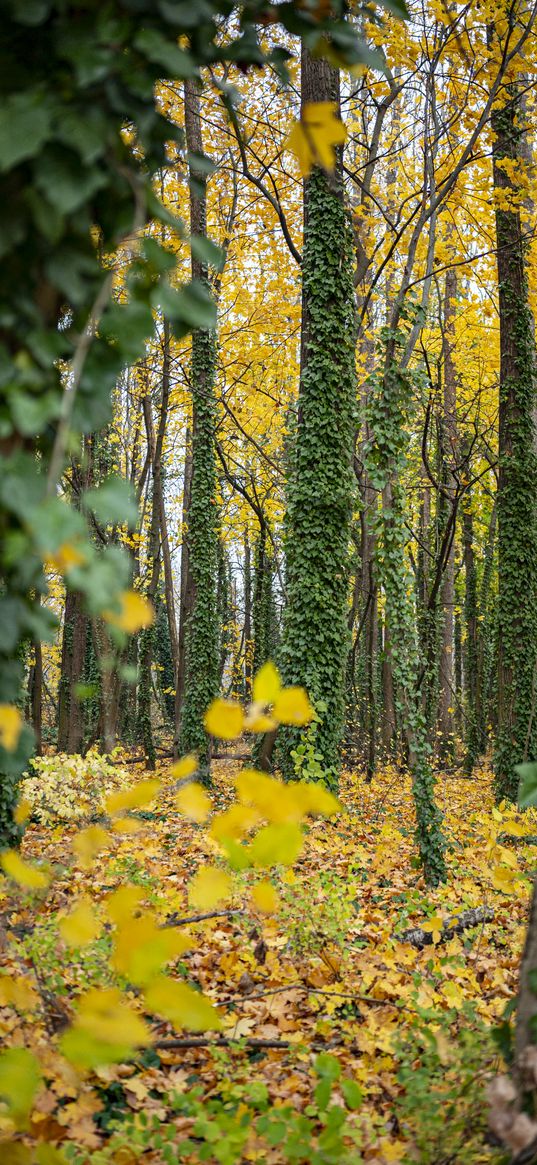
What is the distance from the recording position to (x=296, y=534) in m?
8.54

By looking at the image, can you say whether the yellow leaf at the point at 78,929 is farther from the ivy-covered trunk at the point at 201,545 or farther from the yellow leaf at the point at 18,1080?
the ivy-covered trunk at the point at 201,545

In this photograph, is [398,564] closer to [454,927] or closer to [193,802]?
[454,927]

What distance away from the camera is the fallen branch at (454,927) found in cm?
427

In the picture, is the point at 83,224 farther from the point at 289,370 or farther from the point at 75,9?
the point at 289,370

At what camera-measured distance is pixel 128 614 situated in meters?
1.10

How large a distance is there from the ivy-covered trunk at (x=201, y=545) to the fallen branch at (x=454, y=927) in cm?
735

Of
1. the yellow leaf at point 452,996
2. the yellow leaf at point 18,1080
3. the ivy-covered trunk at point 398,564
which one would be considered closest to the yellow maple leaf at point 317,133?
the yellow leaf at point 18,1080

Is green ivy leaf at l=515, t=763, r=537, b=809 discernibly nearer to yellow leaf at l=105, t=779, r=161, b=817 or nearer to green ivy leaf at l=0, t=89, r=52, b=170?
yellow leaf at l=105, t=779, r=161, b=817

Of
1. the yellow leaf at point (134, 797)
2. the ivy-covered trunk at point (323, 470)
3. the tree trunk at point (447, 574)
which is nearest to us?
the yellow leaf at point (134, 797)

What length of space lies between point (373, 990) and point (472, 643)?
14239 millimetres

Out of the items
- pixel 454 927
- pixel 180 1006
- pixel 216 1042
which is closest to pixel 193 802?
pixel 180 1006

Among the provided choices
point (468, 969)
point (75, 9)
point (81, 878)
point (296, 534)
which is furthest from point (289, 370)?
point (75, 9)

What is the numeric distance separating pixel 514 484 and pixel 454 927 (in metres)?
6.73

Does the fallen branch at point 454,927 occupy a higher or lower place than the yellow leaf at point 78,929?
lower
